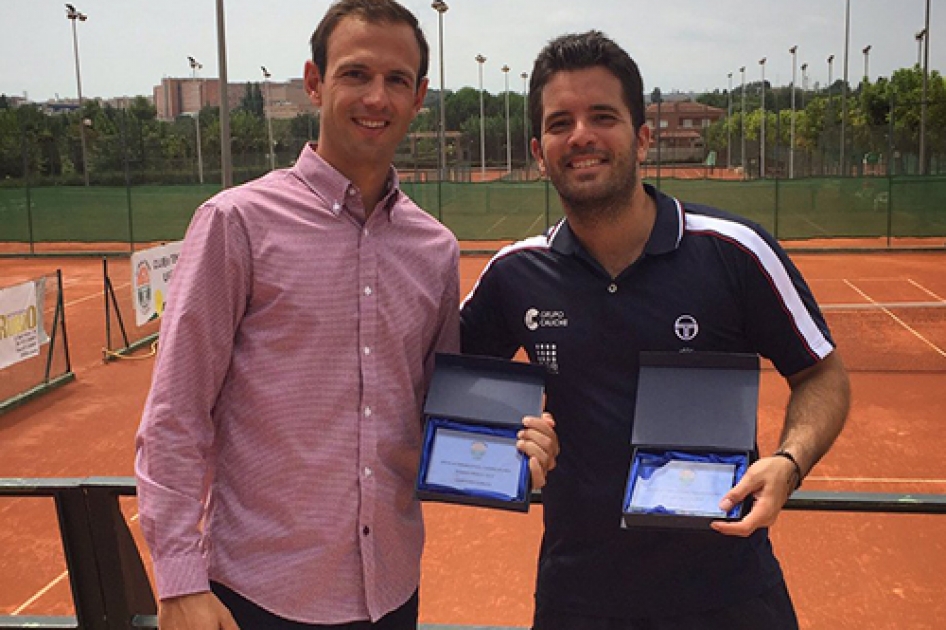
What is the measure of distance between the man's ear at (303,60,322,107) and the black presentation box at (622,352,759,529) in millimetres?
1049

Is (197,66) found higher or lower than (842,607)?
higher

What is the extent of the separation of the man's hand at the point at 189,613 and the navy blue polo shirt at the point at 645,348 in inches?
34.5

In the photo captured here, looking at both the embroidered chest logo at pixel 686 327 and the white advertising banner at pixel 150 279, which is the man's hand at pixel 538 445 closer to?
the embroidered chest logo at pixel 686 327

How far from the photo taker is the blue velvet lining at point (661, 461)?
2082 mm

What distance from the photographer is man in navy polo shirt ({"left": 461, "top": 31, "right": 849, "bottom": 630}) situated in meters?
2.40

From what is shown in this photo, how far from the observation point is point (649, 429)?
2.20m

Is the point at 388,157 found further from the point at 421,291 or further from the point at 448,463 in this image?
the point at 448,463

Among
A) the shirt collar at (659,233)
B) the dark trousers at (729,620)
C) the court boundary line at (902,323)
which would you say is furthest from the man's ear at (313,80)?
the court boundary line at (902,323)

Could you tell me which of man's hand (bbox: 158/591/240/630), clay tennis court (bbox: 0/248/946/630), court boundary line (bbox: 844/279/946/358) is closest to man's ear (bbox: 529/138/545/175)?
man's hand (bbox: 158/591/240/630)

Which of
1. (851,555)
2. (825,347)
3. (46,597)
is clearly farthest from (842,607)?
(46,597)

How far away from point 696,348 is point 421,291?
69 centimetres

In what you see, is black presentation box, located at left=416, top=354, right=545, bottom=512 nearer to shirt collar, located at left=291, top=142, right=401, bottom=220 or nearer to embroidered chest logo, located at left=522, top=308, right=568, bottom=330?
embroidered chest logo, located at left=522, top=308, right=568, bottom=330

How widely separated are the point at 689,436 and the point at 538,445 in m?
0.34

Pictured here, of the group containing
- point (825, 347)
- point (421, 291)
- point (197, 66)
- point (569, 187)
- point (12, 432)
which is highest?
point (197, 66)
